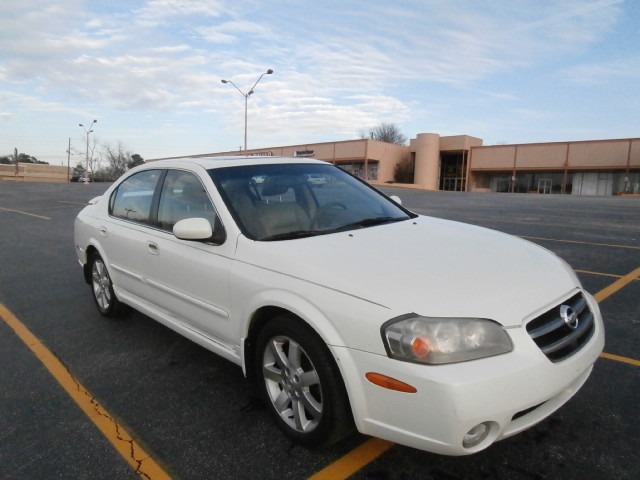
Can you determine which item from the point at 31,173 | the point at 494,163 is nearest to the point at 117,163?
the point at 31,173

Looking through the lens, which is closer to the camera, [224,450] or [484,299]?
[484,299]

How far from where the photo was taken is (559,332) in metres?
2.25

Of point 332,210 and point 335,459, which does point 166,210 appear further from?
point 335,459

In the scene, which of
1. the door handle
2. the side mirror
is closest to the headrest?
the side mirror

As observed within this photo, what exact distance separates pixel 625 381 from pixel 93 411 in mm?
3545

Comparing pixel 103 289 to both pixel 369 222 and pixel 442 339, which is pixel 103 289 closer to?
pixel 369 222

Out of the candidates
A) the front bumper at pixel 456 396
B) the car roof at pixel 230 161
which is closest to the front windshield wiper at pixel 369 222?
the car roof at pixel 230 161

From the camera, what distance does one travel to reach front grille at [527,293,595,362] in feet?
7.05

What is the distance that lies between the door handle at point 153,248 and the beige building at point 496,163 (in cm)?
4487

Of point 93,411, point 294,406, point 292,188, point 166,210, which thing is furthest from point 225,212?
point 93,411

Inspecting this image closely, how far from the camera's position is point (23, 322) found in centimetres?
455

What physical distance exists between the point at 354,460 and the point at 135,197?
302cm

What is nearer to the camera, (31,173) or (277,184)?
(277,184)

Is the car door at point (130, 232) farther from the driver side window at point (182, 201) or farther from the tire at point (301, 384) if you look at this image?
the tire at point (301, 384)
